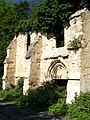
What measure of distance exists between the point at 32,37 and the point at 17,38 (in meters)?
3.33

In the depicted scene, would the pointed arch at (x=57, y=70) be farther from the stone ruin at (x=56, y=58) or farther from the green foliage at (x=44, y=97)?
the green foliage at (x=44, y=97)

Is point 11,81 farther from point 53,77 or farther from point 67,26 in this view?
point 67,26

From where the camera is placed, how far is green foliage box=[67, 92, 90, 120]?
518 inches

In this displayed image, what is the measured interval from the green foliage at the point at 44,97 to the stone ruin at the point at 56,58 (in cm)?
112

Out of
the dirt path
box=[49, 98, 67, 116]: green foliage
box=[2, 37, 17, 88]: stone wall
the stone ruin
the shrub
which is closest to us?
the dirt path

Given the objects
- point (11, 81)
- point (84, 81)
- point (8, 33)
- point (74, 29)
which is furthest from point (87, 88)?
point (8, 33)

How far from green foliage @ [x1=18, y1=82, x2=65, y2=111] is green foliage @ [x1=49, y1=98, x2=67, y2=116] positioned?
79cm

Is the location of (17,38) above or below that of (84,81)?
above

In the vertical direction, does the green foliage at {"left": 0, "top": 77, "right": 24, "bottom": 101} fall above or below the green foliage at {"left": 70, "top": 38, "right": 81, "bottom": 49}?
below

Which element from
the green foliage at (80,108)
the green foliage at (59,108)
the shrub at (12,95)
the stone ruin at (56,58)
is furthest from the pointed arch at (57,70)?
the green foliage at (80,108)

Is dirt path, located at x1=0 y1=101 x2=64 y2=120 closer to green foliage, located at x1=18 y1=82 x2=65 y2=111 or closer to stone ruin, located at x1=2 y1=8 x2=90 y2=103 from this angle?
green foliage, located at x1=18 y1=82 x2=65 y2=111

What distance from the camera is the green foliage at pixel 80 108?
1317 cm

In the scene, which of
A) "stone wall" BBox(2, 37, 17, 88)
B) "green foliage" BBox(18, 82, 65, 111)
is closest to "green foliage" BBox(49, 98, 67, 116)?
"green foliage" BBox(18, 82, 65, 111)

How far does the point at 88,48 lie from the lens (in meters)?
15.4
